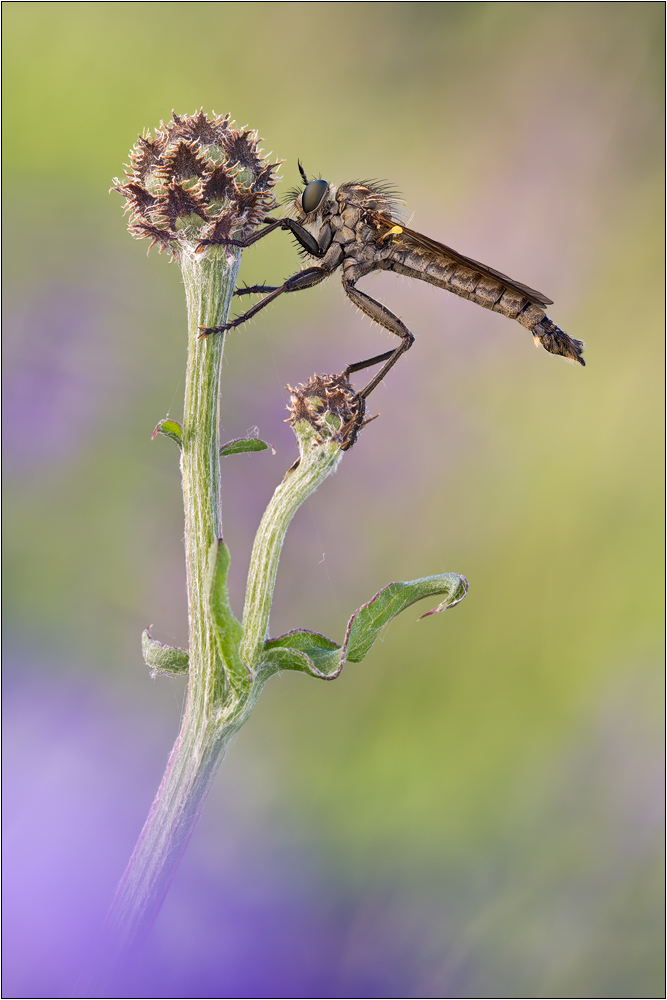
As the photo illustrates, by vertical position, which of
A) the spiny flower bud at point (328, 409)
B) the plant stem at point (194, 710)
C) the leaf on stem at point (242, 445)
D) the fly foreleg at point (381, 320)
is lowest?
the plant stem at point (194, 710)

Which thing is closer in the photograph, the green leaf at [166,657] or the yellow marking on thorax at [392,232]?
the green leaf at [166,657]

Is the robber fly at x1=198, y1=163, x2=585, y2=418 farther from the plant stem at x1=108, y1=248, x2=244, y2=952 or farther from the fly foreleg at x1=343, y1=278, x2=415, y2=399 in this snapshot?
the plant stem at x1=108, y1=248, x2=244, y2=952

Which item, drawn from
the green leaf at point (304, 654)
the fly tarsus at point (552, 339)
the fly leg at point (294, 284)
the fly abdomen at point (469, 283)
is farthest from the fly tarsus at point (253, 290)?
the green leaf at point (304, 654)

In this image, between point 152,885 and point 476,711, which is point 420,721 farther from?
point 152,885

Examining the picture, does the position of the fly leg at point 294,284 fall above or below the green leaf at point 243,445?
above

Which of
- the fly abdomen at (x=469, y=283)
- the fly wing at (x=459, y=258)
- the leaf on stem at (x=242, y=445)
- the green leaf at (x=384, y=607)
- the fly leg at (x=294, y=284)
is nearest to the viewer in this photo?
the green leaf at (x=384, y=607)

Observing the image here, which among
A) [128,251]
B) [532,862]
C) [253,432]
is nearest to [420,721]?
[532,862]

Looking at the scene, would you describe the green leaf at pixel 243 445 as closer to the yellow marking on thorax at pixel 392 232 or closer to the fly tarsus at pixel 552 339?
the yellow marking on thorax at pixel 392 232

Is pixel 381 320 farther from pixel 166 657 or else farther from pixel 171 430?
pixel 166 657
